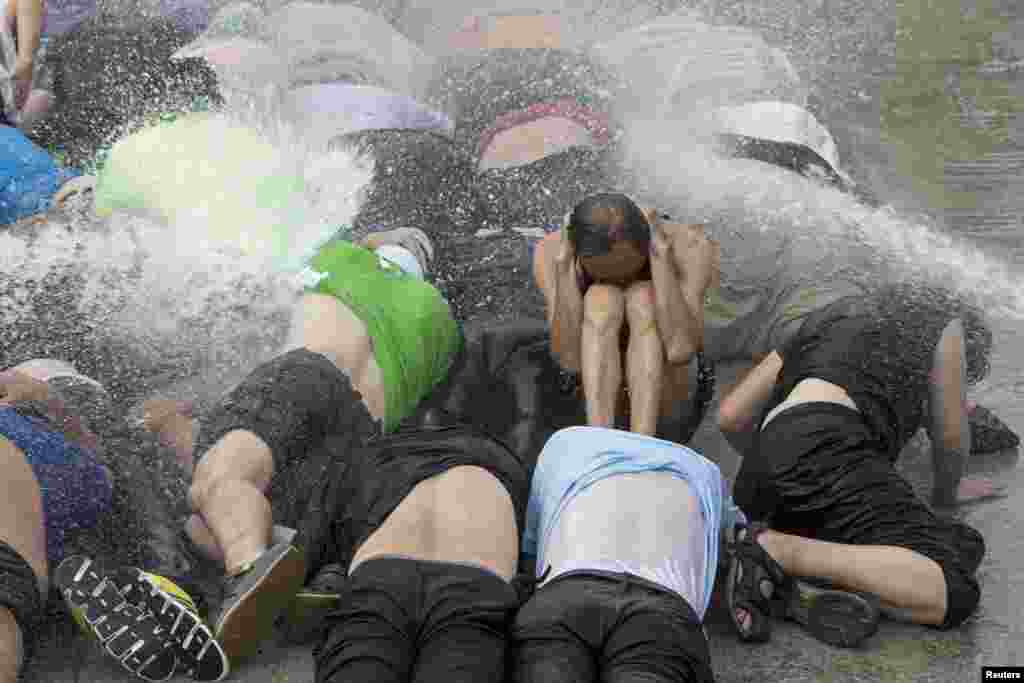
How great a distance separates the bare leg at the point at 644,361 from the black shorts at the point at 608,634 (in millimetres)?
1124

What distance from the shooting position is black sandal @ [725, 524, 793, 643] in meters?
3.48

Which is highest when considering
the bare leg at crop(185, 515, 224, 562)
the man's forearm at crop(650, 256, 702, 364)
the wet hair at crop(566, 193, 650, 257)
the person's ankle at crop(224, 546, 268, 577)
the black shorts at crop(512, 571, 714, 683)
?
the wet hair at crop(566, 193, 650, 257)

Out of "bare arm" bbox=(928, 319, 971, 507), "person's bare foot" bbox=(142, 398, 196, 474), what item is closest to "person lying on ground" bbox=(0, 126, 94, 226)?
"person's bare foot" bbox=(142, 398, 196, 474)

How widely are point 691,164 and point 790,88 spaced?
3.53ft

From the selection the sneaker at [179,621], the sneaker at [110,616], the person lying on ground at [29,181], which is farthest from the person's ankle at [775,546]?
the person lying on ground at [29,181]

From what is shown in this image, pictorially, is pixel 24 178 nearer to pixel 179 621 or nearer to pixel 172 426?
pixel 172 426

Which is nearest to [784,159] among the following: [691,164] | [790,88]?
[691,164]

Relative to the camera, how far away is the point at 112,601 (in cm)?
311

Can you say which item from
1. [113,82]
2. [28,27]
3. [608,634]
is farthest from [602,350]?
[28,27]

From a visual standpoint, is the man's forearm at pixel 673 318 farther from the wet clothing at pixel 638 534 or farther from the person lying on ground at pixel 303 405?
the wet clothing at pixel 638 534

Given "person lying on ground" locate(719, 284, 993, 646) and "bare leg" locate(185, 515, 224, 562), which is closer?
"person lying on ground" locate(719, 284, 993, 646)

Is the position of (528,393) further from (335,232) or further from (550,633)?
(550,633)

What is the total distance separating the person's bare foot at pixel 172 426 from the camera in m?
4.11

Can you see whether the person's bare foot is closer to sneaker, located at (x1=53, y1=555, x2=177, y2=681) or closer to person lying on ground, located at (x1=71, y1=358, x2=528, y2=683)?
person lying on ground, located at (x1=71, y1=358, x2=528, y2=683)
